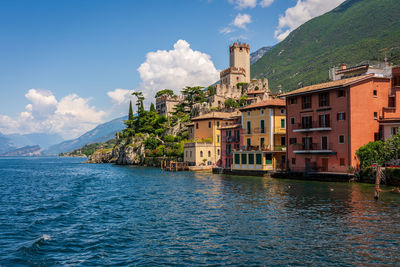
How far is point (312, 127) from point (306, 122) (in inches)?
60.7

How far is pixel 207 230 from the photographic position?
21.8 meters

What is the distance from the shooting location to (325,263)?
15.4 metres

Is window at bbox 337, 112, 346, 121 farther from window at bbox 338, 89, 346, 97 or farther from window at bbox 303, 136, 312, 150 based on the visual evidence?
window at bbox 303, 136, 312, 150

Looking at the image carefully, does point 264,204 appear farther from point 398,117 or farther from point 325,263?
point 398,117

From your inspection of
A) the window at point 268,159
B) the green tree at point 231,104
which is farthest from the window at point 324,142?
the green tree at point 231,104

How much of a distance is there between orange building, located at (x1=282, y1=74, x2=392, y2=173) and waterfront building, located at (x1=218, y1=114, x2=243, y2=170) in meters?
16.6

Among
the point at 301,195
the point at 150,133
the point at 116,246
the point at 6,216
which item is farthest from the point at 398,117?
the point at 150,133

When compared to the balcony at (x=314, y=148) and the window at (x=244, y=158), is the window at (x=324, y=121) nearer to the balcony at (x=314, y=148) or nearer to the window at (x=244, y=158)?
the balcony at (x=314, y=148)

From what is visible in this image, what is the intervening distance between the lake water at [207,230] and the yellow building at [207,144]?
43.6 metres

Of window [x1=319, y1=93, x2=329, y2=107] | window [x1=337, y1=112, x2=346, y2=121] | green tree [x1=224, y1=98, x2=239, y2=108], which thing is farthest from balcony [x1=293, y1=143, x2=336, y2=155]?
green tree [x1=224, y1=98, x2=239, y2=108]

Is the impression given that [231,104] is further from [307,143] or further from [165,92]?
[307,143]

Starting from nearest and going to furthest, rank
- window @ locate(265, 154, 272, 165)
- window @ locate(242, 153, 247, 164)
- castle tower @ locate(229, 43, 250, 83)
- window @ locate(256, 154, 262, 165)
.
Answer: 1. window @ locate(265, 154, 272, 165)
2. window @ locate(256, 154, 262, 165)
3. window @ locate(242, 153, 247, 164)
4. castle tower @ locate(229, 43, 250, 83)

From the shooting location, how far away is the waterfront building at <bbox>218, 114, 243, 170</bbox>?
224 feet

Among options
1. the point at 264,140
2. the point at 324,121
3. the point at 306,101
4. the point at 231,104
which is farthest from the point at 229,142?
the point at 231,104
